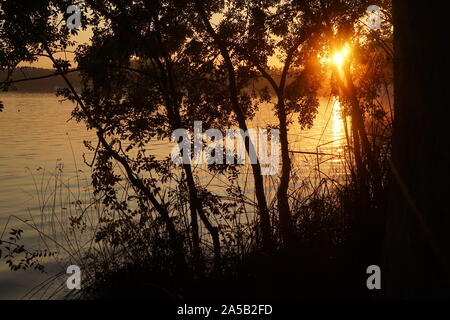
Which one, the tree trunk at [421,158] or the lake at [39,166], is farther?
the lake at [39,166]

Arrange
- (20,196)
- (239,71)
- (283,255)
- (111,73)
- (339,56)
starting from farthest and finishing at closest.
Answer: (20,196) → (339,56) → (239,71) → (111,73) → (283,255)

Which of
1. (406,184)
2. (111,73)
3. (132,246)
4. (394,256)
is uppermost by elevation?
(111,73)

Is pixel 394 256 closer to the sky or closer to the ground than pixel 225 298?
closer to the sky

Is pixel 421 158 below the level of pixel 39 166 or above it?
above

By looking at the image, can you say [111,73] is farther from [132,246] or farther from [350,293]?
[350,293]

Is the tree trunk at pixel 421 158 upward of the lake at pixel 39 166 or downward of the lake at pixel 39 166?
upward

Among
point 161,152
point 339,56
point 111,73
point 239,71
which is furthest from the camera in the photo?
point 161,152

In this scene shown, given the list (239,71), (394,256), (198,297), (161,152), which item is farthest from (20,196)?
(394,256)

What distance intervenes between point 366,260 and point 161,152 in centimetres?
1949

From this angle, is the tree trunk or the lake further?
the lake

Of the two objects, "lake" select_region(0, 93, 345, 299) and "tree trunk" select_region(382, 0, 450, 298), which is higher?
"tree trunk" select_region(382, 0, 450, 298)

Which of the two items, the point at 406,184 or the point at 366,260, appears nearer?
the point at 406,184

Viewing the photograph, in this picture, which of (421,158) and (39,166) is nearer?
(421,158)

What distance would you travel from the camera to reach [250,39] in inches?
337
